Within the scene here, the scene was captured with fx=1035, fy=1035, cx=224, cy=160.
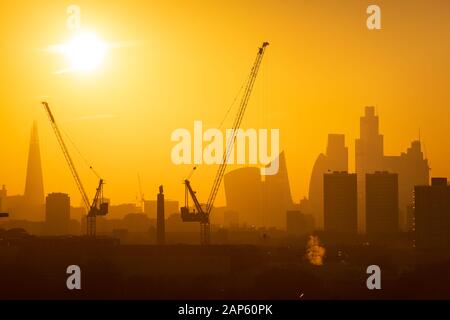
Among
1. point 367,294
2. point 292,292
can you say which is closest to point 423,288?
point 367,294

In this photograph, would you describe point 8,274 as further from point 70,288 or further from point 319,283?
point 319,283

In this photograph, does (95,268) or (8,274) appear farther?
(95,268)

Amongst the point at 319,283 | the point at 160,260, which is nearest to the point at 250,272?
the point at 160,260

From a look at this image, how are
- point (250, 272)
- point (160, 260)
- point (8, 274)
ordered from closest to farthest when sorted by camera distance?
point (8, 274) → point (250, 272) → point (160, 260)

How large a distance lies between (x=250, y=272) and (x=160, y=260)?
26087 millimetres
